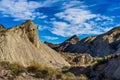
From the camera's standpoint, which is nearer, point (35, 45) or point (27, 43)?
point (27, 43)

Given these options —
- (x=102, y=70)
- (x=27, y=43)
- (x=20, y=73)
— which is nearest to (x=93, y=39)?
(x=27, y=43)

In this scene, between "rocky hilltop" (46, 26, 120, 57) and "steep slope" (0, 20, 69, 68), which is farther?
"rocky hilltop" (46, 26, 120, 57)

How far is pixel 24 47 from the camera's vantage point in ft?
233

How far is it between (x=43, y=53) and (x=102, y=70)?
46.2 meters

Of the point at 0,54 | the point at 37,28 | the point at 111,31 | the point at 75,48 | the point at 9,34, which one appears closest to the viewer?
the point at 0,54

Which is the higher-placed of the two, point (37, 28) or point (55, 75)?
point (37, 28)

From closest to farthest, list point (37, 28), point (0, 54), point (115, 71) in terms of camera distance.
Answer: point (115, 71), point (0, 54), point (37, 28)

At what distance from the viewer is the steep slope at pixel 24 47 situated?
64.0 metres

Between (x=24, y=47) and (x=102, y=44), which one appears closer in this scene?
(x=24, y=47)

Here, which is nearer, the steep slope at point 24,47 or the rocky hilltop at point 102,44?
the steep slope at point 24,47

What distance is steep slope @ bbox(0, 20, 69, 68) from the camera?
→ 6397 cm

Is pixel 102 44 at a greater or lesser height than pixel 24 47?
greater

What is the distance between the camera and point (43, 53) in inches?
3221

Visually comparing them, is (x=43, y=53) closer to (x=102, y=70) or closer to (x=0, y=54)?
(x=0, y=54)
